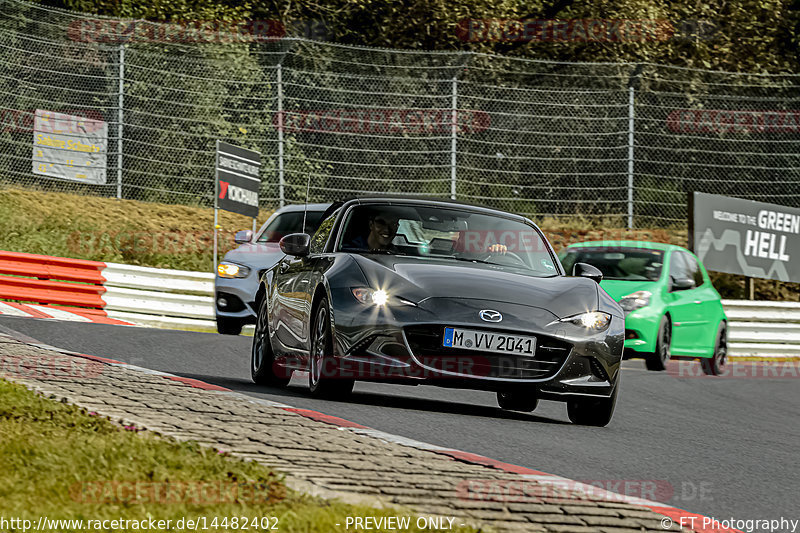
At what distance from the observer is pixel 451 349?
26.5ft

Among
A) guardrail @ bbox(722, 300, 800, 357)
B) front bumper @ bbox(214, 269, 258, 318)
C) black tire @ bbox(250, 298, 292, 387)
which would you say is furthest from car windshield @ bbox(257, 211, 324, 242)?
A: guardrail @ bbox(722, 300, 800, 357)

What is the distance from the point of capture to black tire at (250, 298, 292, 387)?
1015cm

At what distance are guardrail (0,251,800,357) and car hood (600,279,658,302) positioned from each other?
5701 millimetres

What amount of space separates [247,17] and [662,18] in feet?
33.8

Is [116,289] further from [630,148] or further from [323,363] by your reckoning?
[630,148]

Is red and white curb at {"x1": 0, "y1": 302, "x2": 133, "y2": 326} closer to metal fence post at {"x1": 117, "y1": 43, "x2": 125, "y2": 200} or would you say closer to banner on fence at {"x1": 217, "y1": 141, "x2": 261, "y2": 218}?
banner on fence at {"x1": 217, "y1": 141, "x2": 261, "y2": 218}

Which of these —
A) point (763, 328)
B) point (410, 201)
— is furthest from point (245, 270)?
point (763, 328)

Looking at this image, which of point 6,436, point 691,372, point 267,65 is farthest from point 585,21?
point 6,436

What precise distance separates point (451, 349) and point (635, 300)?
7426 mm

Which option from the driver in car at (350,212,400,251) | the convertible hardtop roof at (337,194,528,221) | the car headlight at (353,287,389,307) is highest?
the convertible hardtop roof at (337,194,528,221)

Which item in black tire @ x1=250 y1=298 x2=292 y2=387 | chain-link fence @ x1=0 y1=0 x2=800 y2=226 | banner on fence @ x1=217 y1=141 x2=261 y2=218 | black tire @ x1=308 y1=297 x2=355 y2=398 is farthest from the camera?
chain-link fence @ x1=0 y1=0 x2=800 y2=226

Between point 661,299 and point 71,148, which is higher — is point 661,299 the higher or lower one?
the lower one

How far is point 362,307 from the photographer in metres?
8.23

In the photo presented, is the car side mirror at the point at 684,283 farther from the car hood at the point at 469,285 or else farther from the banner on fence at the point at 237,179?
the banner on fence at the point at 237,179
